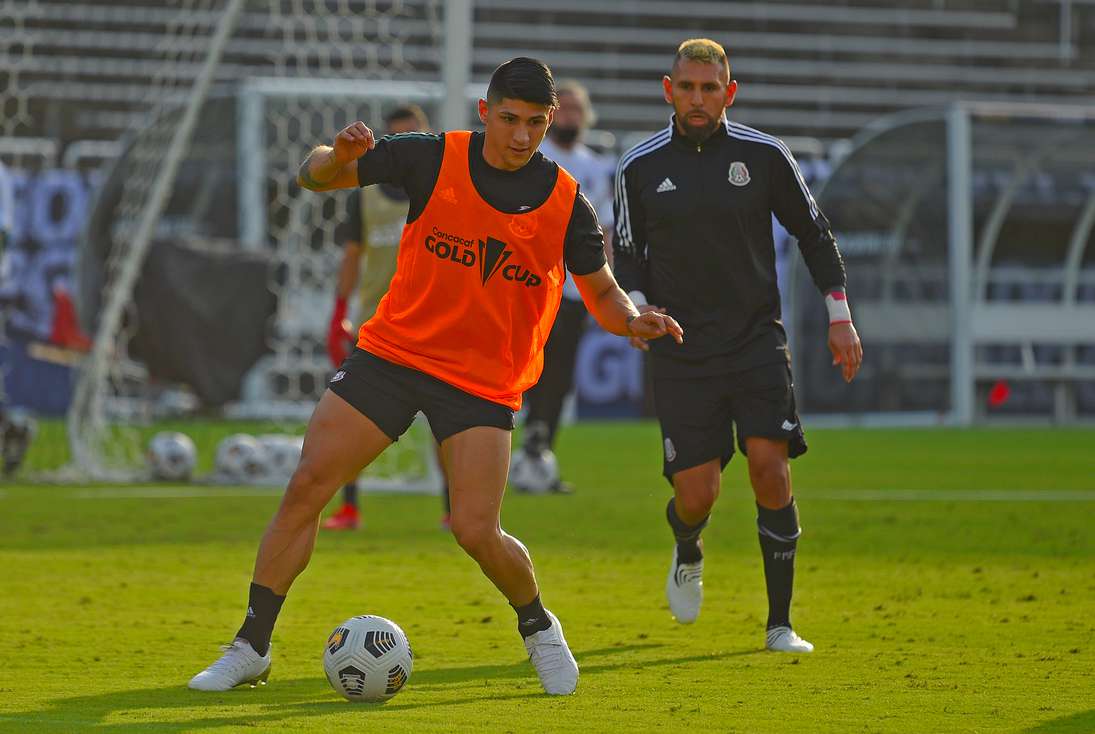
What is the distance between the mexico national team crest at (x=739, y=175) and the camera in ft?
21.2

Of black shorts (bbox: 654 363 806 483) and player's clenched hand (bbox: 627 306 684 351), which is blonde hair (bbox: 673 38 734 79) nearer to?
black shorts (bbox: 654 363 806 483)

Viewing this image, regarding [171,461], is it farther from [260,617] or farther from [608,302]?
[608,302]

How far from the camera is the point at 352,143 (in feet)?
16.7

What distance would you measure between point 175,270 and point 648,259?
1455 cm

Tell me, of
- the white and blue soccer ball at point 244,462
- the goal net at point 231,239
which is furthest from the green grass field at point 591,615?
the goal net at point 231,239

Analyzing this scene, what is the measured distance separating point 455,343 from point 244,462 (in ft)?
29.1

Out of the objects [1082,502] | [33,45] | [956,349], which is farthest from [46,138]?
[1082,502]

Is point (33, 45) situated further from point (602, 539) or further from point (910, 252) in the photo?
point (910, 252)

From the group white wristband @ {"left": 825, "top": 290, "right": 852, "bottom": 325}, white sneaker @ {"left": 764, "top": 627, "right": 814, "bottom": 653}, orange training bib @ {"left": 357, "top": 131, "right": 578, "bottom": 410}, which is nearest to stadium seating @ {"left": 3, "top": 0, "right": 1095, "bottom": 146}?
white wristband @ {"left": 825, "top": 290, "right": 852, "bottom": 325}

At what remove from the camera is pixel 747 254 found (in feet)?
21.3

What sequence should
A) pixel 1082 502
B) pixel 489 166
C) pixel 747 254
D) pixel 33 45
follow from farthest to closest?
pixel 33 45 → pixel 1082 502 → pixel 747 254 → pixel 489 166

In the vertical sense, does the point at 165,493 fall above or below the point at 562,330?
below

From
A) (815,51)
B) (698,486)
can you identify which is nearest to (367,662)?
(698,486)

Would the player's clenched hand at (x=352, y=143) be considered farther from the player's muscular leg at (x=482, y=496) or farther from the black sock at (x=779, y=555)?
the black sock at (x=779, y=555)
